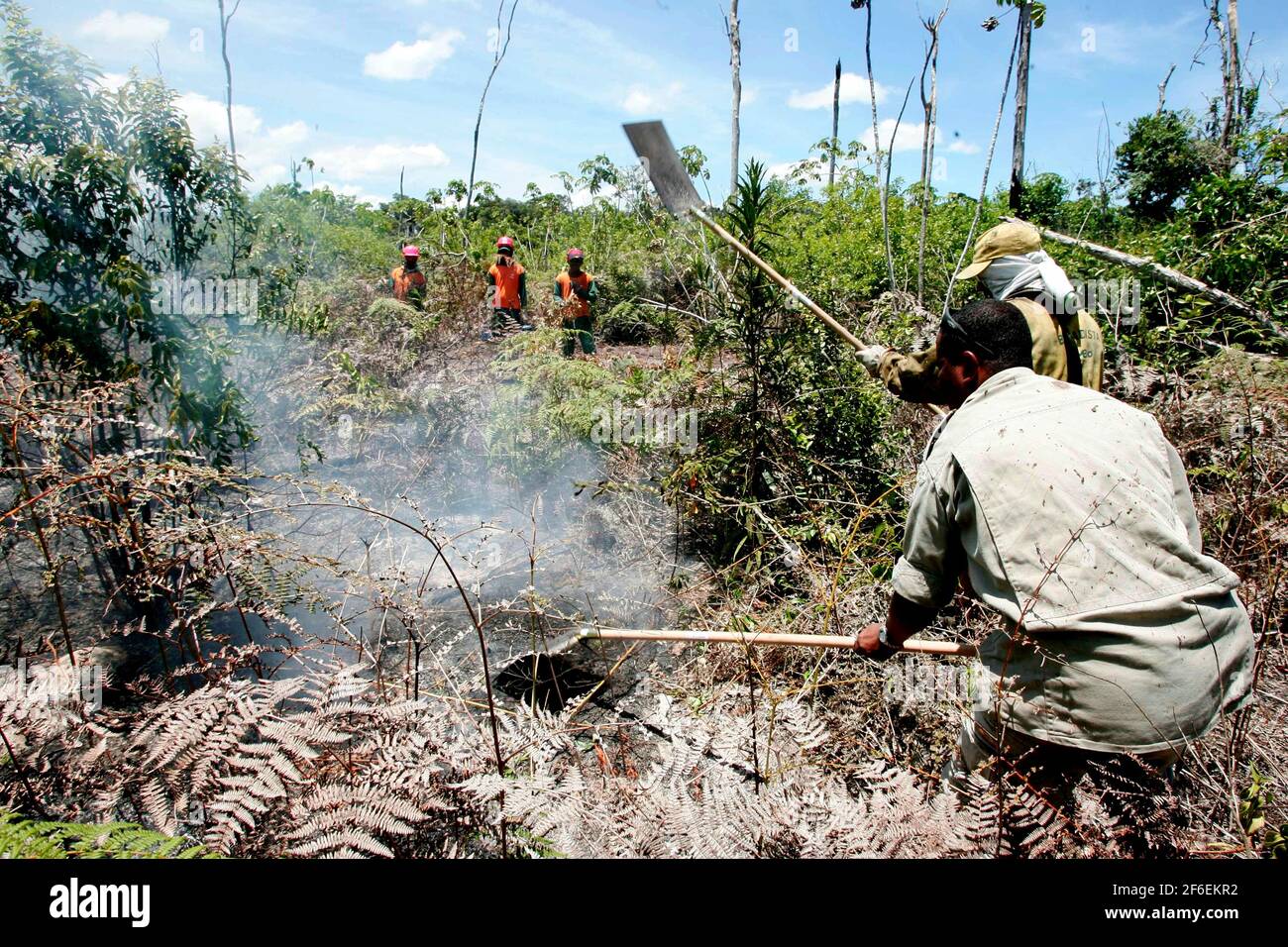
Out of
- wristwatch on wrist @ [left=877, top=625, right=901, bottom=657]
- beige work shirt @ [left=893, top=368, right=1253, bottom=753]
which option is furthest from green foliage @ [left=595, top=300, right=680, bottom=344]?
beige work shirt @ [left=893, top=368, right=1253, bottom=753]

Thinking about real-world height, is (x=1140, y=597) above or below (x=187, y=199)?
below

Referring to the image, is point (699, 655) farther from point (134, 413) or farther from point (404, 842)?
point (134, 413)

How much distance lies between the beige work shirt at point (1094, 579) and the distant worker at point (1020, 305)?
132cm

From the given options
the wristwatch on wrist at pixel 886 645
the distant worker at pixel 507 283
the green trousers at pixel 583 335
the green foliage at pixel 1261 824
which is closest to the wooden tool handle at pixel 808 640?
the wristwatch on wrist at pixel 886 645

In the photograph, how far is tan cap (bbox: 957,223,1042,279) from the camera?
3.21 metres

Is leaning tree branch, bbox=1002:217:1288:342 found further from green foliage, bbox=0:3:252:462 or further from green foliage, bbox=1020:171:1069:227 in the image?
green foliage, bbox=1020:171:1069:227

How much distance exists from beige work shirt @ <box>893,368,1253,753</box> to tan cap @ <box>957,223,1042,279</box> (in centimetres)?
184

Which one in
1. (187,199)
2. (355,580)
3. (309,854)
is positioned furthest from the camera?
(187,199)

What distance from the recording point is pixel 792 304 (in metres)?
3.96

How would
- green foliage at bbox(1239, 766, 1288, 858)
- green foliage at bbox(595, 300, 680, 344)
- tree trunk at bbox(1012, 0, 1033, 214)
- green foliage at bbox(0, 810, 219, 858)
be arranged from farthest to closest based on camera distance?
green foliage at bbox(595, 300, 680, 344), tree trunk at bbox(1012, 0, 1033, 214), green foliage at bbox(1239, 766, 1288, 858), green foliage at bbox(0, 810, 219, 858)

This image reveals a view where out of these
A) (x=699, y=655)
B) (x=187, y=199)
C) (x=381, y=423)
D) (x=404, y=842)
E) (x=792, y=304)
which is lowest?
(x=699, y=655)

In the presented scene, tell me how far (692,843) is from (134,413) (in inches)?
154

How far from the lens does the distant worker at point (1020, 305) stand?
2998 mm
